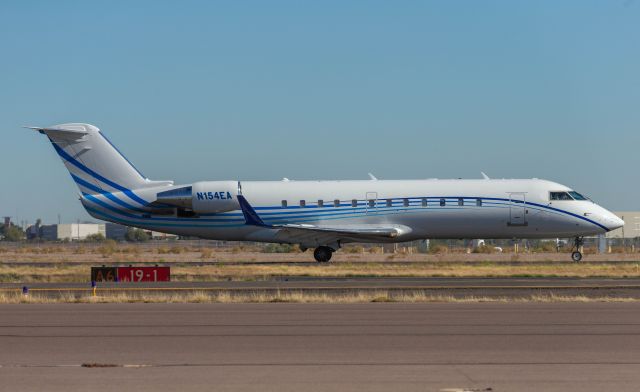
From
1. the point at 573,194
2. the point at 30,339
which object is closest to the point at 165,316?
the point at 30,339

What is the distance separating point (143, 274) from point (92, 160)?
40.3 feet

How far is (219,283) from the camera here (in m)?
28.7

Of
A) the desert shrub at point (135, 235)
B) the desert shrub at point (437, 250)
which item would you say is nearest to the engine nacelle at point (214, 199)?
the desert shrub at point (437, 250)

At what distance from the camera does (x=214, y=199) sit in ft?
135

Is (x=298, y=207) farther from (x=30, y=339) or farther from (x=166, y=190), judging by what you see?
(x=30, y=339)

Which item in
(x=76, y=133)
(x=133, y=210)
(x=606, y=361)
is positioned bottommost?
(x=606, y=361)

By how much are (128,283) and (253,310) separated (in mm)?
10346

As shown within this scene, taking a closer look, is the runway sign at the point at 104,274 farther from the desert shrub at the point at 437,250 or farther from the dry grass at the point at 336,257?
the desert shrub at the point at 437,250

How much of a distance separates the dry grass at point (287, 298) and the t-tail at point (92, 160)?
18.0m

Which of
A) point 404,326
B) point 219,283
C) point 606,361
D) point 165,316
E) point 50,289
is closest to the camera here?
point 606,361

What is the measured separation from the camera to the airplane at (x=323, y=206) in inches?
1598

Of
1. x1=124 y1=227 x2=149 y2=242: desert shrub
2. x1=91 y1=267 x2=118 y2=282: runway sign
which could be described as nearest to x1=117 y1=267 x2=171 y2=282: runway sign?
x1=91 y1=267 x2=118 y2=282: runway sign

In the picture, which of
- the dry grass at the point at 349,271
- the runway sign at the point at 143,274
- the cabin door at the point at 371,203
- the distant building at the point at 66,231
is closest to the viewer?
the runway sign at the point at 143,274

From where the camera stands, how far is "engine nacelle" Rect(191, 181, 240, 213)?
4125cm
